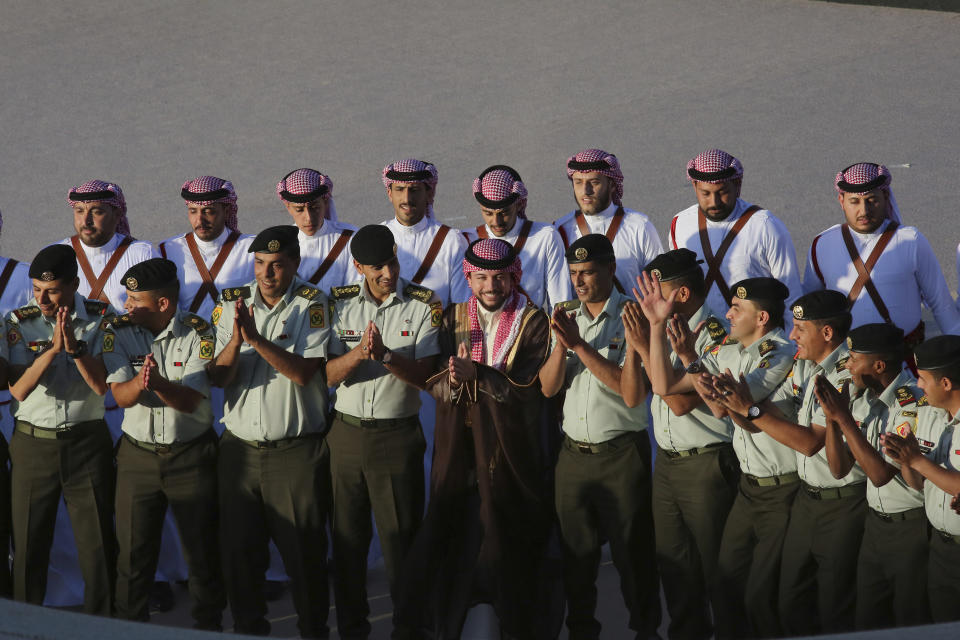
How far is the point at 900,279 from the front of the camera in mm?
5906

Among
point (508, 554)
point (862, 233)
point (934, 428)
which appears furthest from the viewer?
point (862, 233)

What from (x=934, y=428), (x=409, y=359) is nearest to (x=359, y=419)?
(x=409, y=359)

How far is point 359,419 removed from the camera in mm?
5281

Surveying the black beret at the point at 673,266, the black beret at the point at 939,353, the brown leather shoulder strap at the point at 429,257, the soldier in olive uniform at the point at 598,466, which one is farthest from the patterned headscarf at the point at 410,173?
the black beret at the point at 939,353

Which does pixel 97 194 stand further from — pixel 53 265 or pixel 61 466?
pixel 61 466

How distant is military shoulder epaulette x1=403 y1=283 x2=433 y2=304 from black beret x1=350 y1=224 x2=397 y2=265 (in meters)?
0.20

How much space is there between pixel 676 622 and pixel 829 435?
117cm

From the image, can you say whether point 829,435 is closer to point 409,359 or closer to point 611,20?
point 409,359

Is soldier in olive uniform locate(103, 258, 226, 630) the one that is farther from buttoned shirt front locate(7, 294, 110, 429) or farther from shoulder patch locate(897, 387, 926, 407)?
shoulder patch locate(897, 387, 926, 407)

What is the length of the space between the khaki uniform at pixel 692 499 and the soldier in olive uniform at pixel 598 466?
0.10m

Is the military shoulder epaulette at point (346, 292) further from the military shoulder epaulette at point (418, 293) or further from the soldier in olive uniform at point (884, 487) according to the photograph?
the soldier in olive uniform at point (884, 487)

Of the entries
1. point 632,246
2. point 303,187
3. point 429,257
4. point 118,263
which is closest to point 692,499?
point 632,246

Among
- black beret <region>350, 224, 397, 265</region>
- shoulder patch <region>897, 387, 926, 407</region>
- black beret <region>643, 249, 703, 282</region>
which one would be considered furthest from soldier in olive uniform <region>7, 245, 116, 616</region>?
shoulder patch <region>897, 387, 926, 407</region>

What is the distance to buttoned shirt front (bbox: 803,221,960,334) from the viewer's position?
5910 mm
